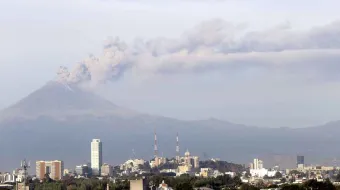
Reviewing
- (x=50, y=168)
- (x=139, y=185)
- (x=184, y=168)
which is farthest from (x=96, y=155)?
(x=139, y=185)

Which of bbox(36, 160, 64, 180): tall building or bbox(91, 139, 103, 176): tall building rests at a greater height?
bbox(91, 139, 103, 176): tall building

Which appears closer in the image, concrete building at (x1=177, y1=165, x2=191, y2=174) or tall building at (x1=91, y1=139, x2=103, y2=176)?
concrete building at (x1=177, y1=165, x2=191, y2=174)

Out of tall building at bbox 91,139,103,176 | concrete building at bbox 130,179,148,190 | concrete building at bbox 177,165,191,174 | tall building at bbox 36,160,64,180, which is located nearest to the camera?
concrete building at bbox 130,179,148,190

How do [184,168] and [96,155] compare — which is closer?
[184,168]

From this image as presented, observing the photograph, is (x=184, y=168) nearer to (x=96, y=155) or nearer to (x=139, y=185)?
(x=96, y=155)

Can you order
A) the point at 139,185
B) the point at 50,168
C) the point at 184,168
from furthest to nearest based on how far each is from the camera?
1. the point at 184,168
2. the point at 50,168
3. the point at 139,185

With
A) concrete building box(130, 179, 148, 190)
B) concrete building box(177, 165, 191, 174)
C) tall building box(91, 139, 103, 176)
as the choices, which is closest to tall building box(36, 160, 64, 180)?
concrete building box(177, 165, 191, 174)

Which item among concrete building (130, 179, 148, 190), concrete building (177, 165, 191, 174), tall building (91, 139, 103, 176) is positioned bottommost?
concrete building (130, 179, 148, 190)

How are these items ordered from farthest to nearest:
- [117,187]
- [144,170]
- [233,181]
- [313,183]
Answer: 1. [144,170]
2. [233,181]
3. [117,187]
4. [313,183]

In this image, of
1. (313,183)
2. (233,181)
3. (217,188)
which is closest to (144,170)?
(233,181)

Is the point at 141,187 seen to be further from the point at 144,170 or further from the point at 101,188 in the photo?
the point at 144,170

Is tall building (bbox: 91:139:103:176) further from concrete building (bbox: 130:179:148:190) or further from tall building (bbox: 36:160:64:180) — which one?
concrete building (bbox: 130:179:148:190)
